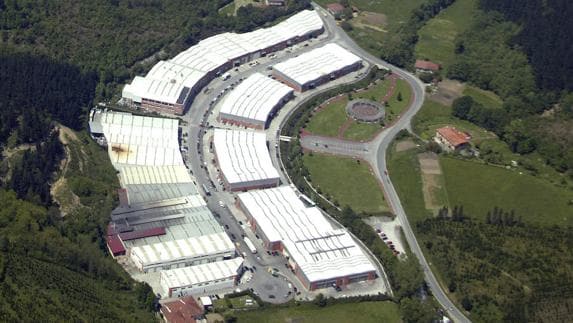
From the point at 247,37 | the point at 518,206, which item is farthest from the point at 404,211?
the point at 247,37

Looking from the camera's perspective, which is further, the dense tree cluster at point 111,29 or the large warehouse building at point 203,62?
the dense tree cluster at point 111,29

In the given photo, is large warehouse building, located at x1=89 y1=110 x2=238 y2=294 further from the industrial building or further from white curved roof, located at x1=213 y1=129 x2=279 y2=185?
white curved roof, located at x1=213 y1=129 x2=279 y2=185

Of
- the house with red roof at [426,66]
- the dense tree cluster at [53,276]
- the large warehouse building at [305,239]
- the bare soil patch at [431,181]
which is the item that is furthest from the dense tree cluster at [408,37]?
the dense tree cluster at [53,276]

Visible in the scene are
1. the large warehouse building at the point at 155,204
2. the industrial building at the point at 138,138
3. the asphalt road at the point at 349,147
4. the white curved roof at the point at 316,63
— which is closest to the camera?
the large warehouse building at the point at 155,204

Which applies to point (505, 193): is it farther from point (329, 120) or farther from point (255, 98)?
point (255, 98)

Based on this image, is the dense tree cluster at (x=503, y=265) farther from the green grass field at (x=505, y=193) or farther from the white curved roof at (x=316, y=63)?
the white curved roof at (x=316, y=63)

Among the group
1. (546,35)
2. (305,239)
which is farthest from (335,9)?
(305,239)

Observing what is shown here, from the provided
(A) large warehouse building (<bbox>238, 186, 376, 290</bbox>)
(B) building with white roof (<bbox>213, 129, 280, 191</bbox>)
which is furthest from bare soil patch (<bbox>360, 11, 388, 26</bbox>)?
(A) large warehouse building (<bbox>238, 186, 376, 290</bbox>)
